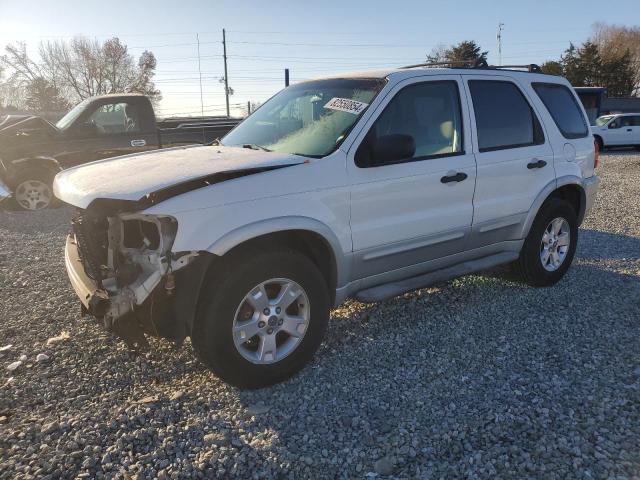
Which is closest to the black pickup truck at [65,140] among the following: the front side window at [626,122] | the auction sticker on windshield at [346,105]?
the auction sticker on windshield at [346,105]

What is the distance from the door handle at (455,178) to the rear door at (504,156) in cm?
22

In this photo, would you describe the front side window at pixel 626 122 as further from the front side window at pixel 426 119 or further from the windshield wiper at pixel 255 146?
the windshield wiper at pixel 255 146

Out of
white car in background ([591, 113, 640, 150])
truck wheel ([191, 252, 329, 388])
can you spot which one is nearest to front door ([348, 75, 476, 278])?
truck wheel ([191, 252, 329, 388])

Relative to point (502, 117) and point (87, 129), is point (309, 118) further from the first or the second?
point (87, 129)

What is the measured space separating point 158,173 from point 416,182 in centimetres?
179

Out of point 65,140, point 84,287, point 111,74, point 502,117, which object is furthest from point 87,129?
point 111,74

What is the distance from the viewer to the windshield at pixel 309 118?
370 centimetres

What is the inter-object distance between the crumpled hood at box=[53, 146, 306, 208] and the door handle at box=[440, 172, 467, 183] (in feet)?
3.93

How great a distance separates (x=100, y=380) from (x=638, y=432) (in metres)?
3.19

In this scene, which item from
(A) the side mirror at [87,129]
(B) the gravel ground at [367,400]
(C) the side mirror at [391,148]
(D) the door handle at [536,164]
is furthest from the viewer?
(A) the side mirror at [87,129]

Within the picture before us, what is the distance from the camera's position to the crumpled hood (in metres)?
2.95

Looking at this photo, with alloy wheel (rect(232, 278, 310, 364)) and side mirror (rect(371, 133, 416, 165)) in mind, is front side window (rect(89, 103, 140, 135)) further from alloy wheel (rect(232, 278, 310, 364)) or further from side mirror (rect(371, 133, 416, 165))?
alloy wheel (rect(232, 278, 310, 364))

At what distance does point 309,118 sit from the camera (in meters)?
4.00

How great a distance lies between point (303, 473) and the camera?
2594 mm
